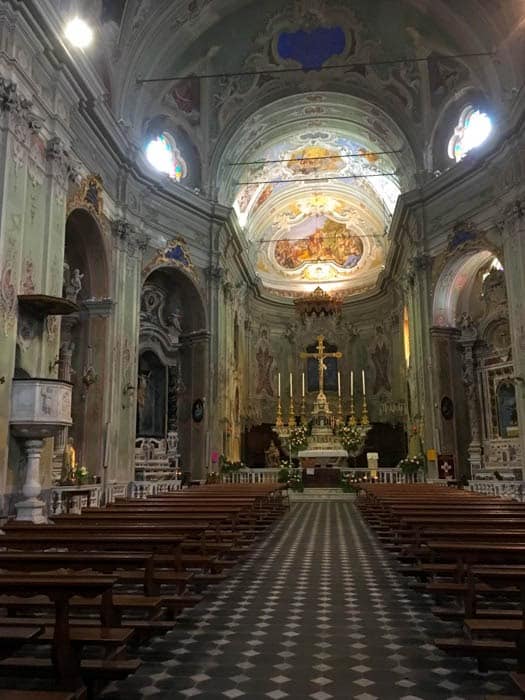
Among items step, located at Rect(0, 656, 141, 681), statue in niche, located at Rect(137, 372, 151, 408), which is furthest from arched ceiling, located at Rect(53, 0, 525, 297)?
step, located at Rect(0, 656, 141, 681)

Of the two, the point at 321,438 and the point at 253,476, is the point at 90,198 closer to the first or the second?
the point at 253,476

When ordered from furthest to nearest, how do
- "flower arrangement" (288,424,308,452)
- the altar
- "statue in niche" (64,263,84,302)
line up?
"flower arrangement" (288,424,308,452) → the altar → "statue in niche" (64,263,84,302)

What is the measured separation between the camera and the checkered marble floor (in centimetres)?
369

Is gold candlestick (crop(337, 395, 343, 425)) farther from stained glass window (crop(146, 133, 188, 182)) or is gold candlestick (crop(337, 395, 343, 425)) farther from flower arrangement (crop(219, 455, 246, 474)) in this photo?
stained glass window (crop(146, 133, 188, 182))

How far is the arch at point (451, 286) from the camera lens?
65.2 feet

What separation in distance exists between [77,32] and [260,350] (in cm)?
2055

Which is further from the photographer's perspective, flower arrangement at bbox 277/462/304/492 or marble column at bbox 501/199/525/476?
flower arrangement at bbox 277/462/304/492

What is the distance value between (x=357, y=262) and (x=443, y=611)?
29.1 meters

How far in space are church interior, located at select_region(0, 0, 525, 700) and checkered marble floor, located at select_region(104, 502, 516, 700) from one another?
3cm

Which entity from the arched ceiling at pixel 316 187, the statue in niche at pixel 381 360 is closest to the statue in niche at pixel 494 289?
the arched ceiling at pixel 316 187

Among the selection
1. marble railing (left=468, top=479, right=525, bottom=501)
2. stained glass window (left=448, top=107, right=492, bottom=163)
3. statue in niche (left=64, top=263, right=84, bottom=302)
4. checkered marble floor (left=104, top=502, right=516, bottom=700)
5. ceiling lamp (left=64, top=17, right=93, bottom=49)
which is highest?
stained glass window (left=448, top=107, right=492, bottom=163)

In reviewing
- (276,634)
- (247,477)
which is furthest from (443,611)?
(247,477)

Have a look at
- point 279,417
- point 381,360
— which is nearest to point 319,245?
point 381,360

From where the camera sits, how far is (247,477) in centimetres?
2148
